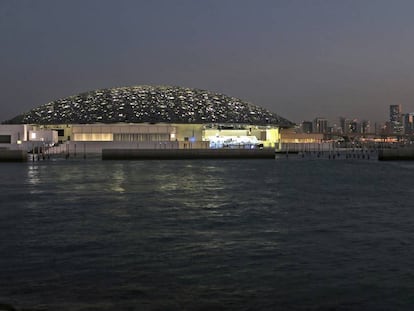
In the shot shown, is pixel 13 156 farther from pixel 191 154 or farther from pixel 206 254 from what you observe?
pixel 206 254

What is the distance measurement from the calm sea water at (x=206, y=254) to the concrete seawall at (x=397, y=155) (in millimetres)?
73595

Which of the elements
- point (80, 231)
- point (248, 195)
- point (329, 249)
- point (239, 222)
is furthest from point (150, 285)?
point (248, 195)

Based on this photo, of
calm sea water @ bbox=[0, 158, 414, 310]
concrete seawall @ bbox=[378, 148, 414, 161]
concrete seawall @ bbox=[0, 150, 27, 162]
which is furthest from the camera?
concrete seawall @ bbox=[378, 148, 414, 161]

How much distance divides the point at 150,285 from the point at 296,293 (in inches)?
131

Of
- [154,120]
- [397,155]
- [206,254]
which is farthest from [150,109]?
[206,254]

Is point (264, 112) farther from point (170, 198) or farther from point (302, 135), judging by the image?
→ point (170, 198)

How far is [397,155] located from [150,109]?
194 ft

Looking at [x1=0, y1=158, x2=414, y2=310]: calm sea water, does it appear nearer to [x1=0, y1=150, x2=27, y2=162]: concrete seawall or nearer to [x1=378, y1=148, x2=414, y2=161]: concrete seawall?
[x1=0, y1=150, x2=27, y2=162]: concrete seawall

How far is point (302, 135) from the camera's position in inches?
6767

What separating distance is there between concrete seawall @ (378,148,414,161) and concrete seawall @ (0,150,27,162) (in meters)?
63.6

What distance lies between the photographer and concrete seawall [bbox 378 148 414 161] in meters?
103

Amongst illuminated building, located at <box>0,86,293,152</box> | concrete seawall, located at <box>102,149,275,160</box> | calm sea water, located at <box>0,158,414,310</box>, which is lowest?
calm sea water, located at <box>0,158,414,310</box>

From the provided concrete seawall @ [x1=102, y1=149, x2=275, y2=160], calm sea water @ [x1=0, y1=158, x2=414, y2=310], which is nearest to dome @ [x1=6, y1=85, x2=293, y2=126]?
concrete seawall @ [x1=102, y1=149, x2=275, y2=160]

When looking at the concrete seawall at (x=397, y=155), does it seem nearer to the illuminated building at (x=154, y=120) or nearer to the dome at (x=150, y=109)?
the illuminated building at (x=154, y=120)
